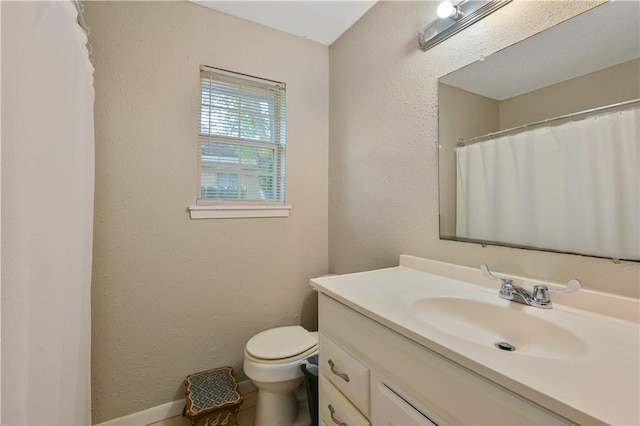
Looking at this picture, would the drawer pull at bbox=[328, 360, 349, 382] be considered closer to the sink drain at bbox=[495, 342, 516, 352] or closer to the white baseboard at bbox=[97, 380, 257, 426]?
the sink drain at bbox=[495, 342, 516, 352]

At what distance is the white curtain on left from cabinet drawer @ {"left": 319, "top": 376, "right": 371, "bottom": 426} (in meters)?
0.77

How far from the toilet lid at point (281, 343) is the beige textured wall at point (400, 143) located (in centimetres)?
51

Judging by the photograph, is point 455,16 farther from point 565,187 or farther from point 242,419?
point 242,419

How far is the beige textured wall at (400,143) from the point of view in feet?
2.99

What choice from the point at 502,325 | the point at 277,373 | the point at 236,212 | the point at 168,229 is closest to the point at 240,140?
the point at 236,212

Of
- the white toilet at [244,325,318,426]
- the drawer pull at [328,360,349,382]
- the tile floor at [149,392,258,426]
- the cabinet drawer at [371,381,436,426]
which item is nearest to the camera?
the cabinet drawer at [371,381,436,426]

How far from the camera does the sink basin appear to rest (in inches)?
26.7

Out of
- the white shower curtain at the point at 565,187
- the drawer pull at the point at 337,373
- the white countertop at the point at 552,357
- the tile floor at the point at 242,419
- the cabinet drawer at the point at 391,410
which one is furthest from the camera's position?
the tile floor at the point at 242,419

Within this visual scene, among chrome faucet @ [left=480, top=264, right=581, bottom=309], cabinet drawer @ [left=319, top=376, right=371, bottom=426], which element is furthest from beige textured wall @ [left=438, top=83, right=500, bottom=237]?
cabinet drawer @ [left=319, top=376, right=371, bottom=426]

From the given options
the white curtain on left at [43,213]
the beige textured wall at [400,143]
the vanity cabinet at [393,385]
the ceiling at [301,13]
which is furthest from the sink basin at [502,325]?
the ceiling at [301,13]

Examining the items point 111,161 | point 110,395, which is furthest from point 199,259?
point 110,395

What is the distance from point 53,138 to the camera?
2.26ft

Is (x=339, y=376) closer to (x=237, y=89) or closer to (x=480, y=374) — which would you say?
(x=480, y=374)

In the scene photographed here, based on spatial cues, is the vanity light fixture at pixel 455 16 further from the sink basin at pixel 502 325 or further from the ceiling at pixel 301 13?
the sink basin at pixel 502 325
